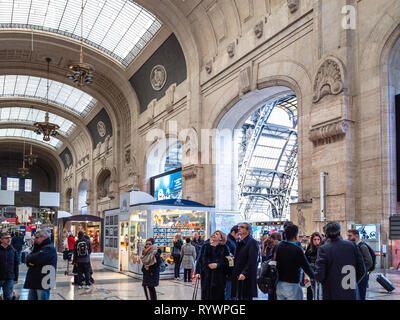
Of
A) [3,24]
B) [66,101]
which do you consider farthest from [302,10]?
[66,101]

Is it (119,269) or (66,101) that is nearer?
(119,269)

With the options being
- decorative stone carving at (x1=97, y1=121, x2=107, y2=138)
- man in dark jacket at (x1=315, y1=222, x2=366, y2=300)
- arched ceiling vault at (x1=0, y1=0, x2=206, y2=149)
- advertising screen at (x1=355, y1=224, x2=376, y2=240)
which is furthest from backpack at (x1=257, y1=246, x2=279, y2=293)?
decorative stone carving at (x1=97, y1=121, x2=107, y2=138)

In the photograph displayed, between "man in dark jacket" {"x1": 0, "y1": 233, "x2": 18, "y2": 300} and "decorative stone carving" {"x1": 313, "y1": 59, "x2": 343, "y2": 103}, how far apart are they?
7668 mm

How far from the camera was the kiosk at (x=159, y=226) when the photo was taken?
13156mm

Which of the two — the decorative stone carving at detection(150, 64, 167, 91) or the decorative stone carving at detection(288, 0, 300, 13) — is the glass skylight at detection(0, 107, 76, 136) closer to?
the decorative stone carving at detection(150, 64, 167, 91)

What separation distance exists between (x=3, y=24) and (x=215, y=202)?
585 inches

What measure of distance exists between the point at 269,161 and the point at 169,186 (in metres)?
20.4

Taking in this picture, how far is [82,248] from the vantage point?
421 inches

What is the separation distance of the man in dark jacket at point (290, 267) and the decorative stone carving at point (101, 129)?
92.9 ft

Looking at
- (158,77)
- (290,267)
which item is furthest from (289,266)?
(158,77)

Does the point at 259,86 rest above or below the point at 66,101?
below

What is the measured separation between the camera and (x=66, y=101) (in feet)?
112

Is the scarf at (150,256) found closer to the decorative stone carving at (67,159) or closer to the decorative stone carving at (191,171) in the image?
the decorative stone carving at (191,171)
